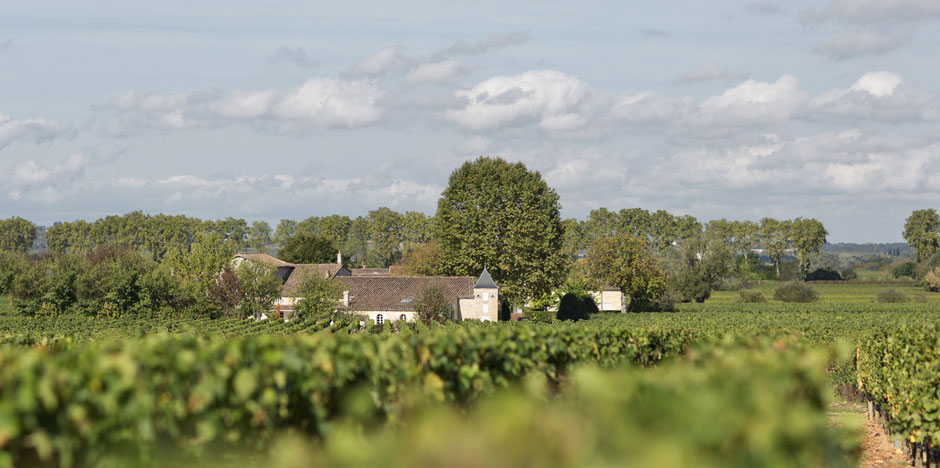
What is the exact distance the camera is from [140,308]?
62.5 meters

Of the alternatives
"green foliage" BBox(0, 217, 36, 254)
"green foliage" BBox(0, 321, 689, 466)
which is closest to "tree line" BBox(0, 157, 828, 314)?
"green foliage" BBox(0, 321, 689, 466)

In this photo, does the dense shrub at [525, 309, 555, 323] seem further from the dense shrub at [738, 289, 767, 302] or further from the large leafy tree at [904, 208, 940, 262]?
the large leafy tree at [904, 208, 940, 262]

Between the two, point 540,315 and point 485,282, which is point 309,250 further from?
point 540,315

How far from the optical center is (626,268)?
73.8 metres

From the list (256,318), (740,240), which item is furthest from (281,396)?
(740,240)

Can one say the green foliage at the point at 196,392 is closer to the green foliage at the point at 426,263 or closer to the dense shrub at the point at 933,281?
the green foliage at the point at 426,263

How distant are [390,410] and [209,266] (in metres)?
62.3

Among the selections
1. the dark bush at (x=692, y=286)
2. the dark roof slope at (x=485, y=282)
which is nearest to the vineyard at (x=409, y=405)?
the dark roof slope at (x=485, y=282)

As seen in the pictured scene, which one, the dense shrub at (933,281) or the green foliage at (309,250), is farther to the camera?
the dense shrub at (933,281)

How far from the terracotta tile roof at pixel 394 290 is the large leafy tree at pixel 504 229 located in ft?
7.14

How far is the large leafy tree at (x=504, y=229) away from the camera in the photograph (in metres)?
61.3

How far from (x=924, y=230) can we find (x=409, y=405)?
165018 mm

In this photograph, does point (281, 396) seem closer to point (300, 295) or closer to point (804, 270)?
point (300, 295)

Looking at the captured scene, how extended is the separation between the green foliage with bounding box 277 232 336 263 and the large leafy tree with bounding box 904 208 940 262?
110 metres
